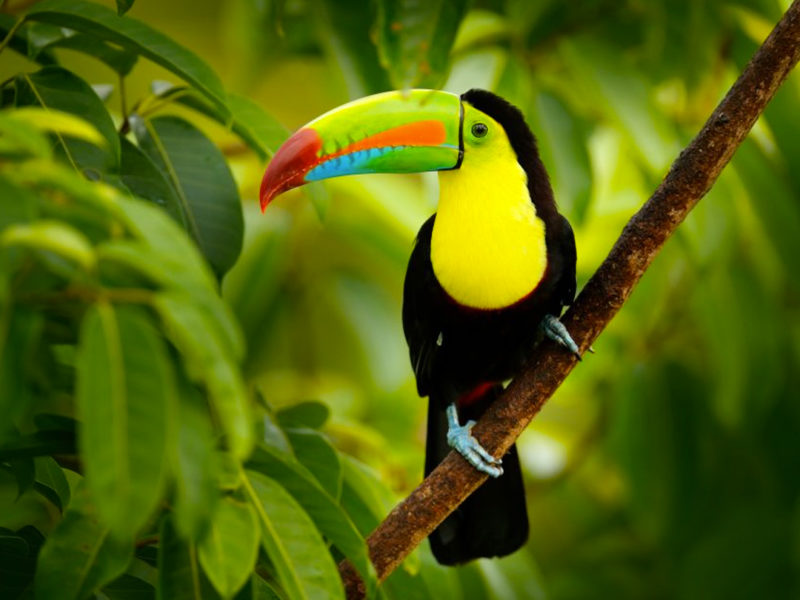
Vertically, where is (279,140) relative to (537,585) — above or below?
above

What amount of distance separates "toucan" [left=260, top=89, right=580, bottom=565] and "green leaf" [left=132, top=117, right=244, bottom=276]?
148 millimetres

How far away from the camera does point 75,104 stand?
1.67 metres

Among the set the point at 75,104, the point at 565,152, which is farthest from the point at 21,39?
the point at 565,152

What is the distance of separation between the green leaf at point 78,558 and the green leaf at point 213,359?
362 mm

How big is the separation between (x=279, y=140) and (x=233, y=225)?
206 mm

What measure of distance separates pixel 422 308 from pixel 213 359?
1265 millimetres

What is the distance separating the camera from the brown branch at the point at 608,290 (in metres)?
1.71

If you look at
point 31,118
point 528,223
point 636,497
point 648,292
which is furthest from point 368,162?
point 636,497

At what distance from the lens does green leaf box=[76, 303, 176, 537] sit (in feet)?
3.37

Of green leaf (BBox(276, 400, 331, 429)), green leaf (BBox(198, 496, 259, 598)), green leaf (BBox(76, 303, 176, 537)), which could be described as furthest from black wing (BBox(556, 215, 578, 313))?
green leaf (BBox(76, 303, 176, 537))

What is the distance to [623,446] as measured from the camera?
10.8 ft

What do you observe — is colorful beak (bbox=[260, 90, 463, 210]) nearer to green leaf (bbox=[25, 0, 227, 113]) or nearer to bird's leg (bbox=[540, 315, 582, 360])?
green leaf (bbox=[25, 0, 227, 113])

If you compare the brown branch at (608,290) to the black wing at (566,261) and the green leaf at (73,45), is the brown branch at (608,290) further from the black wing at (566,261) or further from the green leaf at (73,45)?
the green leaf at (73,45)

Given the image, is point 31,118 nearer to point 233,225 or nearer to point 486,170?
point 233,225
